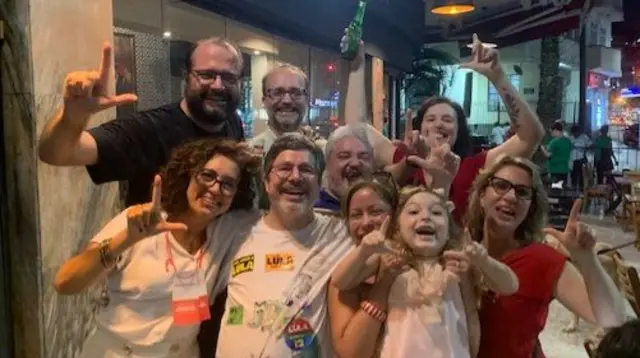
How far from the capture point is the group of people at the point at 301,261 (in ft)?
6.06

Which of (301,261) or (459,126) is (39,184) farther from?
(459,126)

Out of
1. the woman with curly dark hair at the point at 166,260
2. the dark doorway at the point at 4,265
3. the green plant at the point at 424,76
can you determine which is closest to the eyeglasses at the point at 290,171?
the woman with curly dark hair at the point at 166,260

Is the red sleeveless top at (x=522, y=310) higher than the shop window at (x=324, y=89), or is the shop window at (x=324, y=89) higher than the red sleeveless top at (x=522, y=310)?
Answer: the shop window at (x=324, y=89)

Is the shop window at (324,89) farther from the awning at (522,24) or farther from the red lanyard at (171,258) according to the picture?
the red lanyard at (171,258)

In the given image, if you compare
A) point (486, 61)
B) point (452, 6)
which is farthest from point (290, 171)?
point (452, 6)

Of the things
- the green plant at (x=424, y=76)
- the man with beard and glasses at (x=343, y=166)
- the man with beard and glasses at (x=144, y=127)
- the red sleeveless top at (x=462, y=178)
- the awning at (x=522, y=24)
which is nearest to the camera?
the man with beard and glasses at (x=144, y=127)

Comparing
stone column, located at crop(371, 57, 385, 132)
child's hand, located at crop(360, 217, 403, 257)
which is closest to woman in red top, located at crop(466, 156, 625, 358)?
child's hand, located at crop(360, 217, 403, 257)

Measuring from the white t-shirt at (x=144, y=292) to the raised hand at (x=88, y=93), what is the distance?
0.35 m

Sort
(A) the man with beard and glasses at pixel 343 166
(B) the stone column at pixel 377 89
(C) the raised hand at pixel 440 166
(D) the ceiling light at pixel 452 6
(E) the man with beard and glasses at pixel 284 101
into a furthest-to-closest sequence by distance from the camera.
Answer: (B) the stone column at pixel 377 89, (D) the ceiling light at pixel 452 6, (E) the man with beard and glasses at pixel 284 101, (A) the man with beard and glasses at pixel 343 166, (C) the raised hand at pixel 440 166

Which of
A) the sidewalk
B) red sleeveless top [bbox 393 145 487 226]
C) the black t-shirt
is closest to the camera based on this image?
the black t-shirt

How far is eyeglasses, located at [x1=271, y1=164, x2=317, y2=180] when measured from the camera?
2020 millimetres

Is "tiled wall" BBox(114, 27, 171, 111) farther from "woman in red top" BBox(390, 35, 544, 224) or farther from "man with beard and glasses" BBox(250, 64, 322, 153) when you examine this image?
"woman in red top" BBox(390, 35, 544, 224)

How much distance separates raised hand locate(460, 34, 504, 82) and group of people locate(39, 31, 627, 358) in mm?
693

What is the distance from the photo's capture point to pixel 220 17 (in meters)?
5.88
